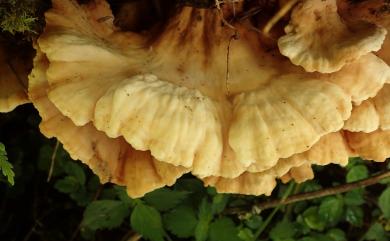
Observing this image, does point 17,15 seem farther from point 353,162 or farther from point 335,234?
point 335,234

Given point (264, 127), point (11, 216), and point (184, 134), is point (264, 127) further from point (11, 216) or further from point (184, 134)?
point (11, 216)

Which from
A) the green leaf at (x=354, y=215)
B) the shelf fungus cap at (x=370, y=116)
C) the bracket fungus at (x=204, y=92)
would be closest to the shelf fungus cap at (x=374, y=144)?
the bracket fungus at (x=204, y=92)

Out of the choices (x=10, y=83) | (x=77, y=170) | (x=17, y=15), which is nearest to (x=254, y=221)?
(x=77, y=170)

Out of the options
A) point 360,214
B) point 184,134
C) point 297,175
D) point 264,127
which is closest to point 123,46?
point 184,134

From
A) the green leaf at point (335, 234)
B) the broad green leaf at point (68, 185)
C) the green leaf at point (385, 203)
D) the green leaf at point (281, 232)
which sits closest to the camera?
the green leaf at point (281, 232)

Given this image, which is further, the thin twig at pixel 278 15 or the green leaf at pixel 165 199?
the green leaf at pixel 165 199

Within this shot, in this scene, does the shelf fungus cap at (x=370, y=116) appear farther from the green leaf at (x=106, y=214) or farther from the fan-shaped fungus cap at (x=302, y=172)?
the green leaf at (x=106, y=214)
